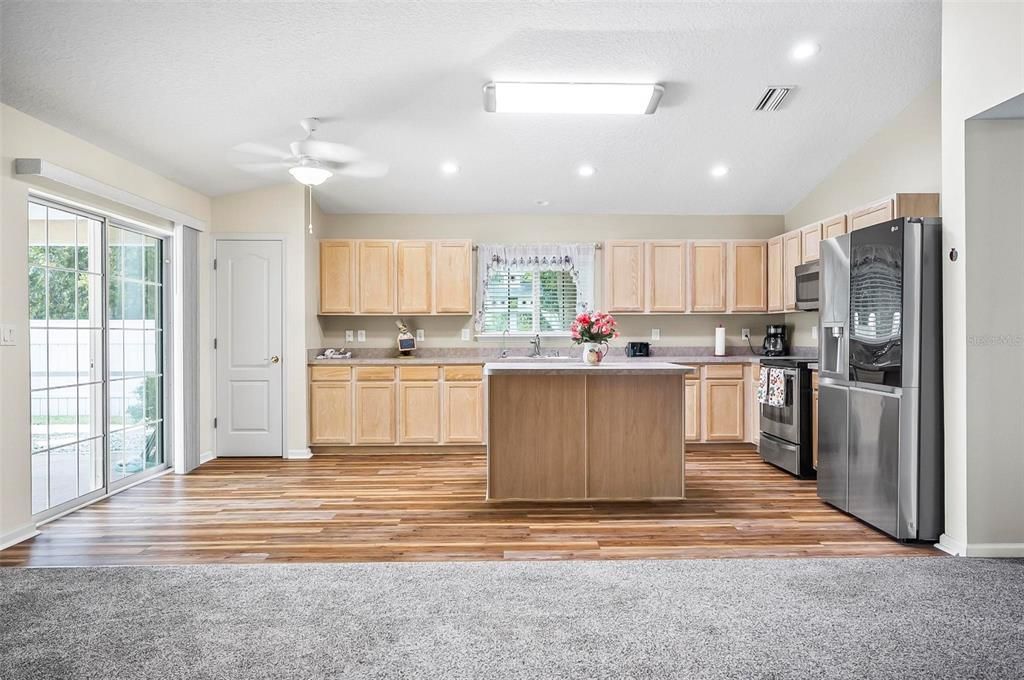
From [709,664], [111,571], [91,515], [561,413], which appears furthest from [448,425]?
[709,664]

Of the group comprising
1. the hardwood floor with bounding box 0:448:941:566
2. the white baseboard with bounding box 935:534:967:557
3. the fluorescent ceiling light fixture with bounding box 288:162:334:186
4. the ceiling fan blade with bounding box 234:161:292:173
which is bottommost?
the hardwood floor with bounding box 0:448:941:566

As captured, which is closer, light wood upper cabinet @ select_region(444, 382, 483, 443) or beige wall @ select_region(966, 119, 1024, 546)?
beige wall @ select_region(966, 119, 1024, 546)

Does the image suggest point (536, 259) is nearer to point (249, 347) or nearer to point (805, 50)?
point (249, 347)

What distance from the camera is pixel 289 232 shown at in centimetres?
589

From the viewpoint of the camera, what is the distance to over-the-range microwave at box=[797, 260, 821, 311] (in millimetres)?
5289

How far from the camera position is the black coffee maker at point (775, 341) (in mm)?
6355

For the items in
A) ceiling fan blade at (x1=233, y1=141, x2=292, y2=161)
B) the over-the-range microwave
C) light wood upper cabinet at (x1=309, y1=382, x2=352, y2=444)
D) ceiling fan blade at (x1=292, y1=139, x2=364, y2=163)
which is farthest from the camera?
light wood upper cabinet at (x1=309, y1=382, x2=352, y2=444)

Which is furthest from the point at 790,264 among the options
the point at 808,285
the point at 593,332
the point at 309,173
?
the point at 309,173

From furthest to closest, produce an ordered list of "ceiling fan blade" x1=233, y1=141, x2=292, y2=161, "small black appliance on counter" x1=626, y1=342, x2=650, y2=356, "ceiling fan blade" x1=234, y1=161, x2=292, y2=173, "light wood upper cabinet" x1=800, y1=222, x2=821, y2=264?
1. "small black appliance on counter" x1=626, y1=342, x2=650, y2=356
2. "light wood upper cabinet" x1=800, y1=222, x2=821, y2=264
3. "ceiling fan blade" x1=234, y1=161, x2=292, y2=173
4. "ceiling fan blade" x1=233, y1=141, x2=292, y2=161

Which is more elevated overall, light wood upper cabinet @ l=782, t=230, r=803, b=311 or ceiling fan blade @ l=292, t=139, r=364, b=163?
ceiling fan blade @ l=292, t=139, r=364, b=163

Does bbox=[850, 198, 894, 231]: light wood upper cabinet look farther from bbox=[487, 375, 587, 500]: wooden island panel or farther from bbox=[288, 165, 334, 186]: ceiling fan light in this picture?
bbox=[288, 165, 334, 186]: ceiling fan light

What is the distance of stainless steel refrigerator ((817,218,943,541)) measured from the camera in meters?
3.35

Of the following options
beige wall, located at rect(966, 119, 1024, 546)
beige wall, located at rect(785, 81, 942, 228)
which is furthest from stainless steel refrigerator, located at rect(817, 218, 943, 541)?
beige wall, located at rect(785, 81, 942, 228)

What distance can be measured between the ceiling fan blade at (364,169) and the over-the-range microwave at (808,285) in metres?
3.93
